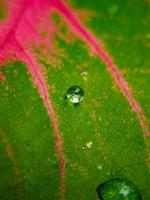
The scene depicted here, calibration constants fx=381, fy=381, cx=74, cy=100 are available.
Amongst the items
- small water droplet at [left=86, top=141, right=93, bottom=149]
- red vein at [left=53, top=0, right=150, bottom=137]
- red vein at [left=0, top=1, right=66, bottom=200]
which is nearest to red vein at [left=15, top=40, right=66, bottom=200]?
red vein at [left=0, top=1, right=66, bottom=200]

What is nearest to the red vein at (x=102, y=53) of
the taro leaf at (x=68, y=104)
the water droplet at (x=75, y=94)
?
the taro leaf at (x=68, y=104)

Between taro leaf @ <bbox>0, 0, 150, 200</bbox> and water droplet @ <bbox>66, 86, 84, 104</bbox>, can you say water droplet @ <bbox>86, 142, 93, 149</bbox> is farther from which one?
water droplet @ <bbox>66, 86, 84, 104</bbox>

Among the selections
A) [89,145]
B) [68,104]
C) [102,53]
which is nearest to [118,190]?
[89,145]

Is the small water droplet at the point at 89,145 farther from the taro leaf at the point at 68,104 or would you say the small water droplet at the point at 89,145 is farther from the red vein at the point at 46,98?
the red vein at the point at 46,98

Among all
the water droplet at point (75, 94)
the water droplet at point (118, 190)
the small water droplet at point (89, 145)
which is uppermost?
the water droplet at point (75, 94)

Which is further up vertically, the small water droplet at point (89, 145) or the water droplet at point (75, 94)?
the water droplet at point (75, 94)

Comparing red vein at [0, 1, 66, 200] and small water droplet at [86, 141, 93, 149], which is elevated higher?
red vein at [0, 1, 66, 200]

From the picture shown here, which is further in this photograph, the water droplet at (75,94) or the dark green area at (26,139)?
the water droplet at (75,94)
